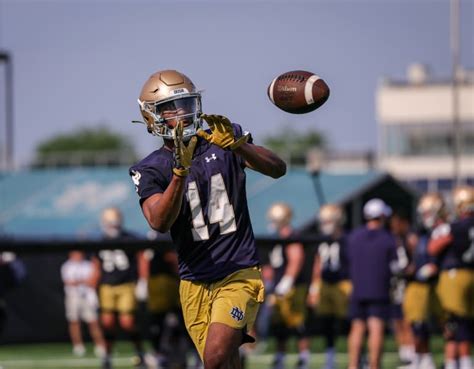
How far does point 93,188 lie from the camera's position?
2452 centimetres

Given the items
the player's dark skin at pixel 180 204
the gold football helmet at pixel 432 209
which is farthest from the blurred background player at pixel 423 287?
the player's dark skin at pixel 180 204

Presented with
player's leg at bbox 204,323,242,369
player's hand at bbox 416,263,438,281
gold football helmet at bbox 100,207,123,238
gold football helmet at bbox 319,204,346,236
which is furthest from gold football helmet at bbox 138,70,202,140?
gold football helmet at bbox 319,204,346,236

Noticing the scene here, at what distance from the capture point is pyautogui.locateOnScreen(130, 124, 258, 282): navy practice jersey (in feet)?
22.2

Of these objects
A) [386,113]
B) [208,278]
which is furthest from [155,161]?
[386,113]

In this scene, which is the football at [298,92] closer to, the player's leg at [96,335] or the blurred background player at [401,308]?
the blurred background player at [401,308]

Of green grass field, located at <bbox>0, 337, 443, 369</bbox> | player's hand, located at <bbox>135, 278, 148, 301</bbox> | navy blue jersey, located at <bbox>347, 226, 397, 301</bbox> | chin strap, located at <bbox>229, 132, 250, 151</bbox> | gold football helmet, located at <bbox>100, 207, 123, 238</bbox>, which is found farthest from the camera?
player's hand, located at <bbox>135, 278, 148, 301</bbox>

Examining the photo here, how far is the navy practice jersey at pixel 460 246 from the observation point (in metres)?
11.5

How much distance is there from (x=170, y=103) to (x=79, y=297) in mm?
10156

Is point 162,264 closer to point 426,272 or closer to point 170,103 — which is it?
point 426,272

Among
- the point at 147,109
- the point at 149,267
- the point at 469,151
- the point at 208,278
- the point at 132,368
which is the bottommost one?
the point at 469,151

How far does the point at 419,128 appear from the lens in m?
60.7

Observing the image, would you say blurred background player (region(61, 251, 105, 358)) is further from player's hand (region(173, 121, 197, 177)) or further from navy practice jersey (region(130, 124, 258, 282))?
player's hand (region(173, 121, 197, 177))

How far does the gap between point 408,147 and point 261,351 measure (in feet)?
153

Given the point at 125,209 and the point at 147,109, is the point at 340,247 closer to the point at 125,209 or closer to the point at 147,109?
the point at 147,109
